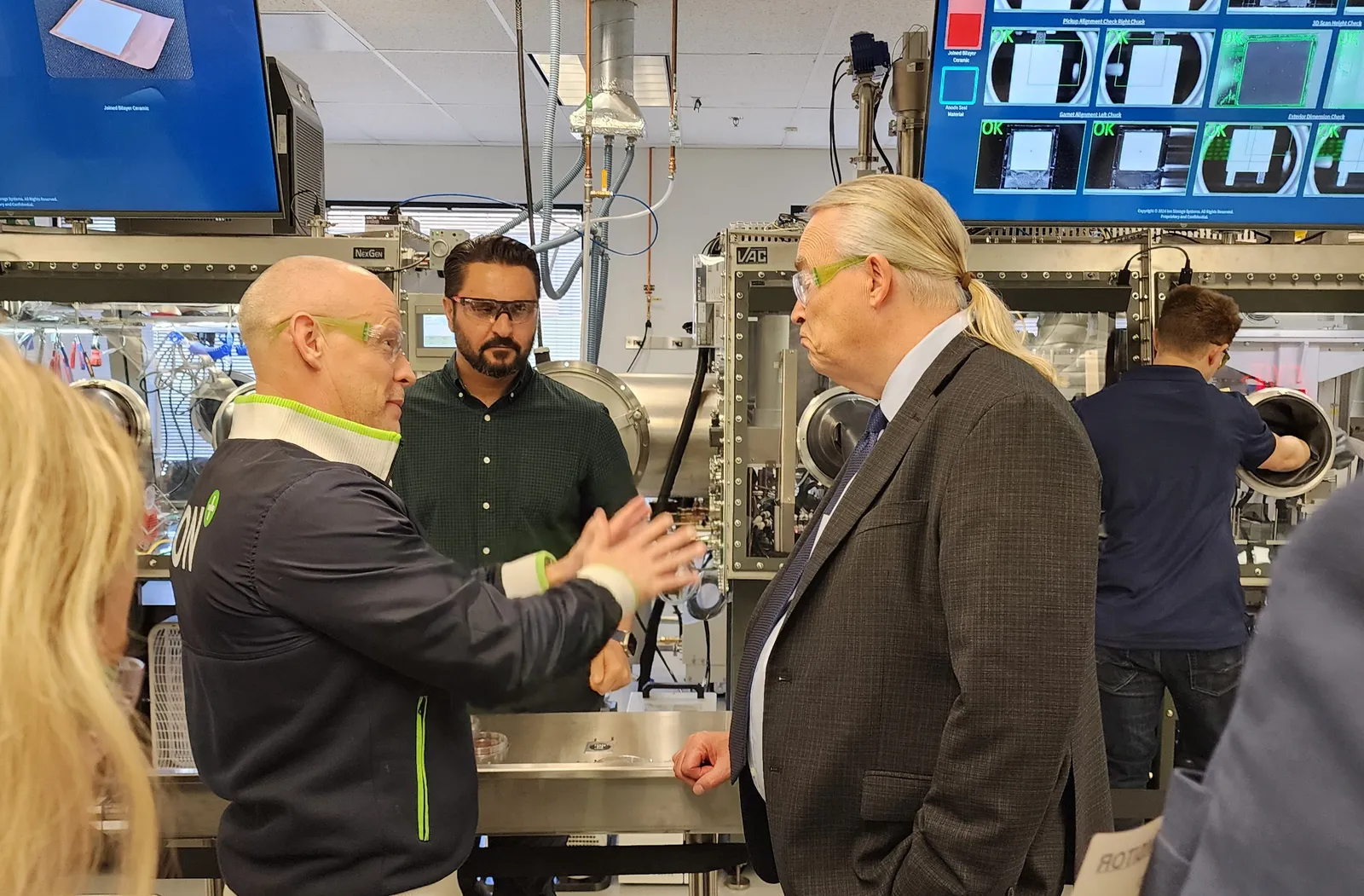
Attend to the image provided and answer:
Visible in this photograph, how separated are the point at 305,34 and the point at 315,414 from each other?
397cm

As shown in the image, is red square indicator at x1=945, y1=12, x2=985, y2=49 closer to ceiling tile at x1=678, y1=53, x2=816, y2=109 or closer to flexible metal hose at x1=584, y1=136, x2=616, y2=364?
flexible metal hose at x1=584, y1=136, x2=616, y2=364

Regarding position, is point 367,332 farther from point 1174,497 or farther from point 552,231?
point 552,231

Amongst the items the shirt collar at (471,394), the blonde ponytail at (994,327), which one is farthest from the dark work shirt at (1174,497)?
the shirt collar at (471,394)

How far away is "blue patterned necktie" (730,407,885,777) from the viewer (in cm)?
139

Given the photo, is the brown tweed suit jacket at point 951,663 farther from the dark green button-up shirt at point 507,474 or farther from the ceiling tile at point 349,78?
the ceiling tile at point 349,78

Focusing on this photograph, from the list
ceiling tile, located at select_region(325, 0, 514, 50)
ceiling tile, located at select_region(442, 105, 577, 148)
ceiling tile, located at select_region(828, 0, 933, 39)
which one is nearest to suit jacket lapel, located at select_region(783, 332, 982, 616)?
ceiling tile, located at select_region(828, 0, 933, 39)

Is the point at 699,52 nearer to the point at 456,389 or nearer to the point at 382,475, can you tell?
the point at 456,389

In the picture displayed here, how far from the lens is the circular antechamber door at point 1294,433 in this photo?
2.21 m

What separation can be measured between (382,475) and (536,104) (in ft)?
15.6

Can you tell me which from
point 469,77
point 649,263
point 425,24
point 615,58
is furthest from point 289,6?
point 649,263

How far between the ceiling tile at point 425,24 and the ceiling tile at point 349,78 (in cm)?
32

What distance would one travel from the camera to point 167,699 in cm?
223

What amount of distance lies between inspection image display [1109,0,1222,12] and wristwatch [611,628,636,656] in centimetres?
170

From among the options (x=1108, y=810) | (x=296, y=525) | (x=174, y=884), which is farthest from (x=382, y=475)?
(x=174, y=884)
